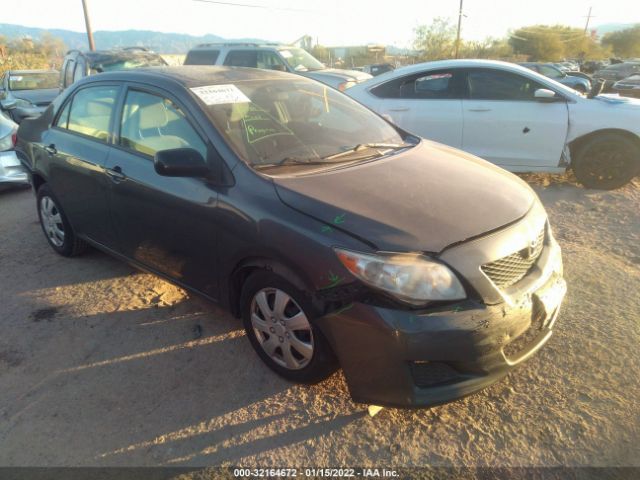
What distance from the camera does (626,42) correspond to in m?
57.3

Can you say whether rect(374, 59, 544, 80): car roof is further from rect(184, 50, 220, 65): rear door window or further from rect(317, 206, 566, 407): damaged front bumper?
rect(184, 50, 220, 65): rear door window

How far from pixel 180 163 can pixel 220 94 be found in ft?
2.27

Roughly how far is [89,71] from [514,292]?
34.4ft

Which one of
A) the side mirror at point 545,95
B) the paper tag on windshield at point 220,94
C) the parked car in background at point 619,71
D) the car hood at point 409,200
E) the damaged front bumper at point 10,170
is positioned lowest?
the parked car in background at point 619,71

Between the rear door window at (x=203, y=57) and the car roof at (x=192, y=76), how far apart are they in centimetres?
816

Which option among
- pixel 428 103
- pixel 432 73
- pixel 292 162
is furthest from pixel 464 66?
pixel 292 162

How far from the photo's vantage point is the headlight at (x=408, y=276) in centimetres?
208

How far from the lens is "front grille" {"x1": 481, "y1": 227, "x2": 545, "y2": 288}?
2.22 meters

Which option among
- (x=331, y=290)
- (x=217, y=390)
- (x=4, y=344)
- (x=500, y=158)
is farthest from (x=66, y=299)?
(x=500, y=158)

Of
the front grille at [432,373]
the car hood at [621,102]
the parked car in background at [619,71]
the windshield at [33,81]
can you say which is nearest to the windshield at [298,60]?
the windshield at [33,81]

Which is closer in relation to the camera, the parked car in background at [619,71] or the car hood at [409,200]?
the car hood at [409,200]

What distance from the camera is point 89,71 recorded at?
A: 10.1 meters

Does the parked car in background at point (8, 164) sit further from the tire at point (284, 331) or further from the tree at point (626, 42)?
the tree at point (626, 42)

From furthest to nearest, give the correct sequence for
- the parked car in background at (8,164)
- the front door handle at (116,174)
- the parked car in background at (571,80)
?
the parked car in background at (571,80) → the parked car in background at (8,164) → the front door handle at (116,174)
